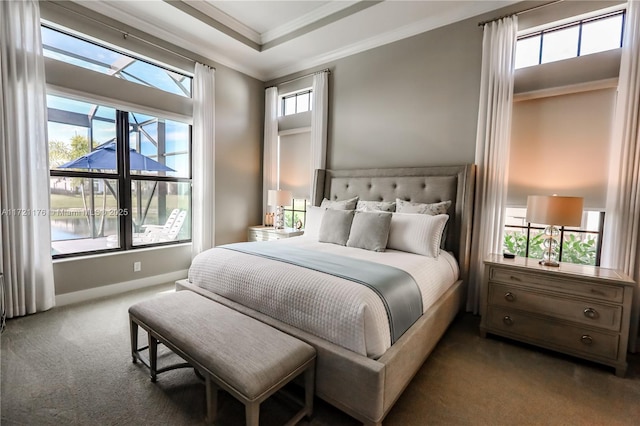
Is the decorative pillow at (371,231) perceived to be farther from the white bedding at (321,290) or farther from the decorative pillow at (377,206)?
the decorative pillow at (377,206)

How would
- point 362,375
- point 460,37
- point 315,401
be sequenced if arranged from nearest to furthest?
1. point 362,375
2. point 315,401
3. point 460,37

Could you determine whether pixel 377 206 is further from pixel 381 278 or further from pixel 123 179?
pixel 123 179

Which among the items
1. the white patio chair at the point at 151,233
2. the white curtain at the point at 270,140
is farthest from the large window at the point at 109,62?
the white patio chair at the point at 151,233

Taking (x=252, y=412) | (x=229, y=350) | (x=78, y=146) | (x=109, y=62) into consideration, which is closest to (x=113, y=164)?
(x=78, y=146)

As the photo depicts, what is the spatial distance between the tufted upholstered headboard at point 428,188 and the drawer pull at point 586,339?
96cm

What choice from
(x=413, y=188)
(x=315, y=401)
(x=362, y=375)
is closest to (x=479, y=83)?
(x=413, y=188)

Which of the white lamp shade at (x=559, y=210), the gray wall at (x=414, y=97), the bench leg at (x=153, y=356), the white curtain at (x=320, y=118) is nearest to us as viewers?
the bench leg at (x=153, y=356)

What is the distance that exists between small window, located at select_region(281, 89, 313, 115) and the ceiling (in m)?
Answer: 0.47

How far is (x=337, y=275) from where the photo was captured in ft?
5.89

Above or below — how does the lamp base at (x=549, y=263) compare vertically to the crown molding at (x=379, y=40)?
below

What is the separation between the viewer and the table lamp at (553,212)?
7.04 ft

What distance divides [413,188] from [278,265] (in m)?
1.92

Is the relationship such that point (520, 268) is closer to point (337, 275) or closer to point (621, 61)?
point (337, 275)

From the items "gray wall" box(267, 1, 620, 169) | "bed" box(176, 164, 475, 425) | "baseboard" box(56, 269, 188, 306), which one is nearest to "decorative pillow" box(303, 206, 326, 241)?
"bed" box(176, 164, 475, 425)
